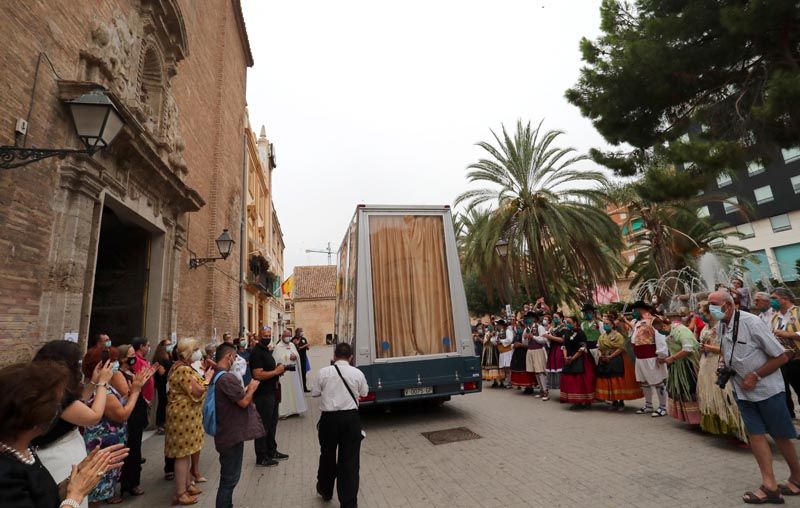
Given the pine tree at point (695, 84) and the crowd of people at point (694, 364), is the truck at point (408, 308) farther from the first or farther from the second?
the pine tree at point (695, 84)

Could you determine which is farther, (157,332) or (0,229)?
(157,332)

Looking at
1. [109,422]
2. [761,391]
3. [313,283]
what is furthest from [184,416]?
[313,283]

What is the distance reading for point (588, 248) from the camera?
15648mm

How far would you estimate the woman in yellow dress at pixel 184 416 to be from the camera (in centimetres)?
445

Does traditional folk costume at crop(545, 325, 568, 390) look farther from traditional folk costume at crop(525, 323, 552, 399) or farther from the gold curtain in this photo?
the gold curtain

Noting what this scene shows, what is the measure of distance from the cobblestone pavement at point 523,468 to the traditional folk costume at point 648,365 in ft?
1.65

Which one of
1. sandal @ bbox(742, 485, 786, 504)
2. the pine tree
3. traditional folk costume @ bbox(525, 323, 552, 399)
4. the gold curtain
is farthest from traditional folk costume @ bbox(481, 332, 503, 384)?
sandal @ bbox(742, 485, 786, 504)

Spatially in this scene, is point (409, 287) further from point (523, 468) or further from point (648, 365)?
point (648, 365)

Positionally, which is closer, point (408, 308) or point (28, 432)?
point (28, 432)

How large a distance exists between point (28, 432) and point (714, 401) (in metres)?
6.89

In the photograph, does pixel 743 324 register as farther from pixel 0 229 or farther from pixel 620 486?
pixel 0 229

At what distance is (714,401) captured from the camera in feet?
17.6

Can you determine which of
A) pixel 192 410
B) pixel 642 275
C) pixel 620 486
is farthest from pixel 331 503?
pixel 642 275

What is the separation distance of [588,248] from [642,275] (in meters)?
15.7
